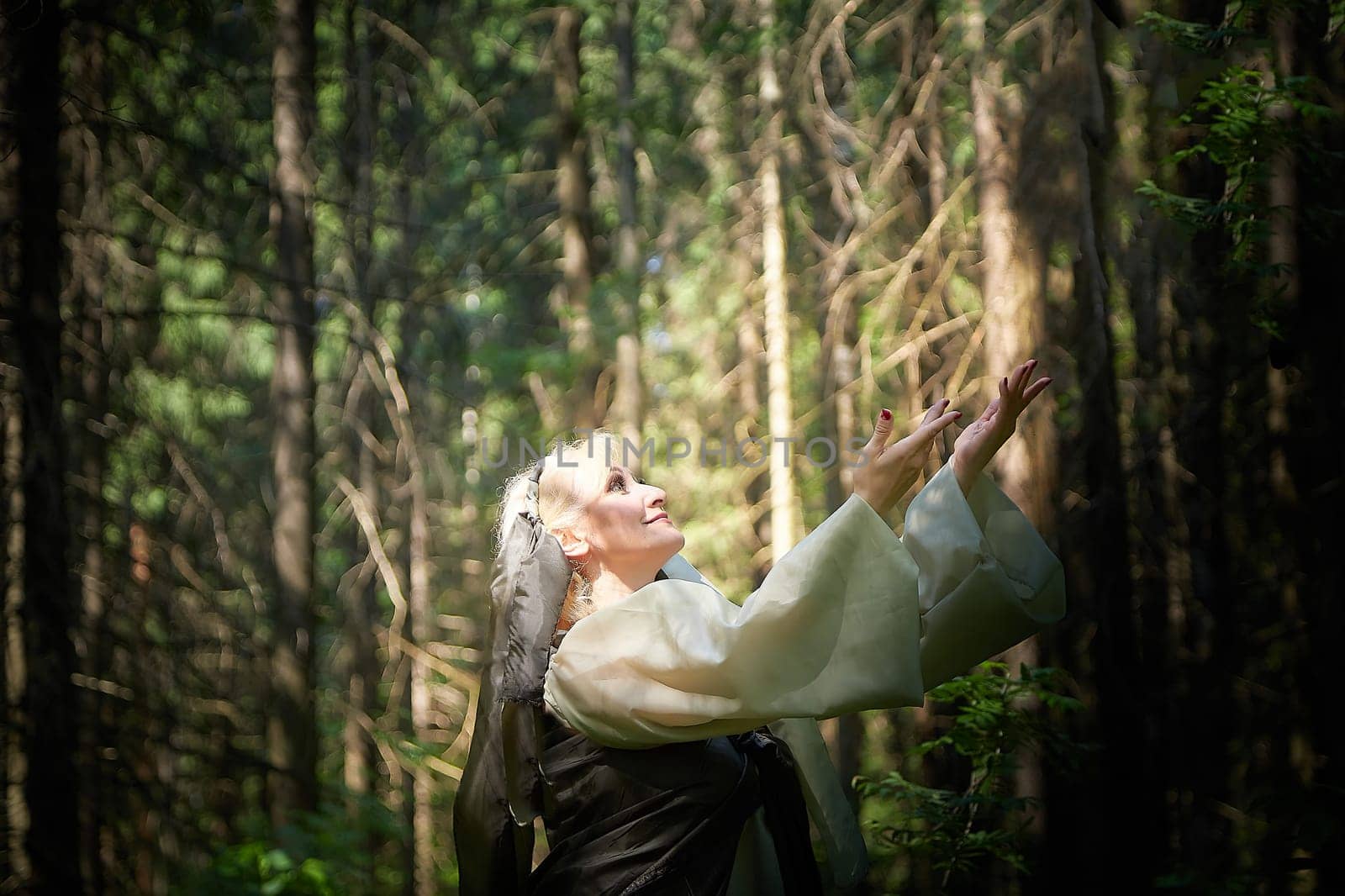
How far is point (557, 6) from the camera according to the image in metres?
9.74

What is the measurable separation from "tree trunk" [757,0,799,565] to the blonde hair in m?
6.43

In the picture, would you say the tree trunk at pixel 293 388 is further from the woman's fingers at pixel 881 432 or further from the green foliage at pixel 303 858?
the woman's fingers at pixel 881 432

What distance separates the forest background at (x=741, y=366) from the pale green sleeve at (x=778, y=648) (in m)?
1.82

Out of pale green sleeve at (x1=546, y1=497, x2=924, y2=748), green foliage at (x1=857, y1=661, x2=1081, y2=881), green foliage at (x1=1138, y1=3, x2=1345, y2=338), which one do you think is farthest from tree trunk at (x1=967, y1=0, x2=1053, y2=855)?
pale green sleeve at (x1=546, y1=497, x2=924, y2=748)

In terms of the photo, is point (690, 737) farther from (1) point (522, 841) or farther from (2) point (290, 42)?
(2) point (290, 42)

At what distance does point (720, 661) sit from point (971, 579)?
65cm

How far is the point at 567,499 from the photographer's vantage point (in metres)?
2.56

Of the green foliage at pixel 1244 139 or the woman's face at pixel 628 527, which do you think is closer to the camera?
the woman's face at pixel 628 527

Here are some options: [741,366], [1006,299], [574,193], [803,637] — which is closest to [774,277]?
[741,366]

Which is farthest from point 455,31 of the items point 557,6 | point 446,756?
point 446,756

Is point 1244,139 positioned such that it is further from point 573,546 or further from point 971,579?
point 573,546

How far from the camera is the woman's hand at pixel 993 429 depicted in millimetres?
2377

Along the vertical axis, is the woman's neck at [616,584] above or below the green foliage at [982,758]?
above

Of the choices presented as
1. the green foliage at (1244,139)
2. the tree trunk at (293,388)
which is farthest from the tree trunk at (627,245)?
the green foliage at (1244,139)
